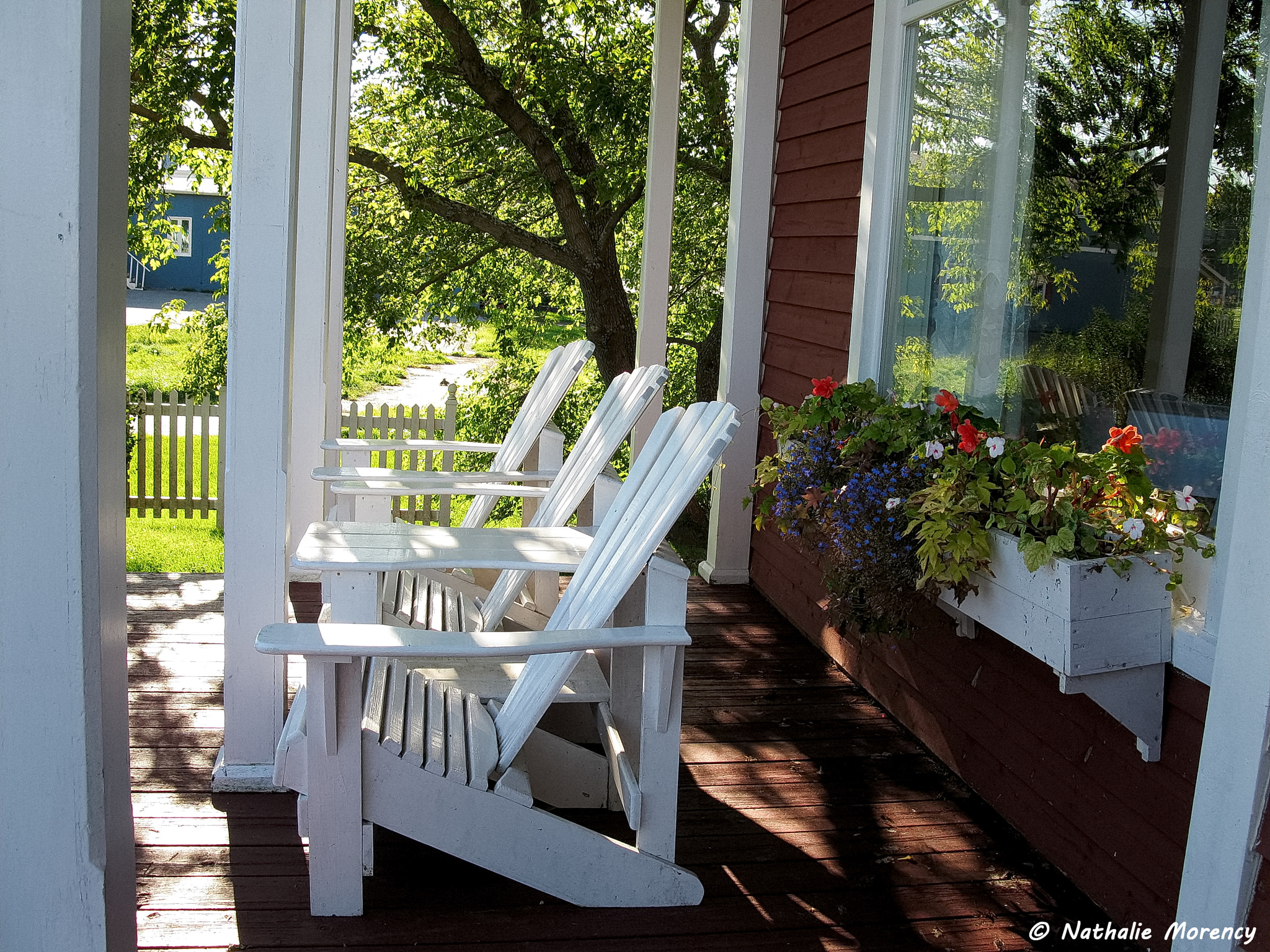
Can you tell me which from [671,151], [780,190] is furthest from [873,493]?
[671,151]

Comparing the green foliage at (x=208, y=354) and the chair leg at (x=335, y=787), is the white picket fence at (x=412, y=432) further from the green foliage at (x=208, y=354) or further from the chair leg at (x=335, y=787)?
the chair leg at (x=335, y=787)

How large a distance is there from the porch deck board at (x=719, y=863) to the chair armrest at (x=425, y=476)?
78 centimetres

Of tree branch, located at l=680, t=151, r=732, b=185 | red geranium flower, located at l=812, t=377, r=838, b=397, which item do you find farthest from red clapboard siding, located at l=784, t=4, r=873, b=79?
tree branch, located at l=680, t=151, r=732, b=185

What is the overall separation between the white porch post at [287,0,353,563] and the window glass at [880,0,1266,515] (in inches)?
91.8

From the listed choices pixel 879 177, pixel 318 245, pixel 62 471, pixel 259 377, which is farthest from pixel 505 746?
pixel 318 245

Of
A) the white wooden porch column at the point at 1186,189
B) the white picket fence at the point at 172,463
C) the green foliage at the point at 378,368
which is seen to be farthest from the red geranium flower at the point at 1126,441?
the green foliage at the point at 378,368

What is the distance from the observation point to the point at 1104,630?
2.06m

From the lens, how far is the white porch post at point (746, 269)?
4.86 metres

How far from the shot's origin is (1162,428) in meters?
2.25

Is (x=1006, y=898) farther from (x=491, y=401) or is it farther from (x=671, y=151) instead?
(x=491, y=401)

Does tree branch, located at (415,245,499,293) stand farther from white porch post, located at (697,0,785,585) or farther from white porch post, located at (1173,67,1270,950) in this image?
white porch post, located at (1173,67,1270,950)

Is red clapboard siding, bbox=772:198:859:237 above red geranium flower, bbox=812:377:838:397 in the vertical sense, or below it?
above

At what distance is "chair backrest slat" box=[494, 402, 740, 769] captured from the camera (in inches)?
91.9

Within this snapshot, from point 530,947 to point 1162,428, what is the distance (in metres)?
1.64
